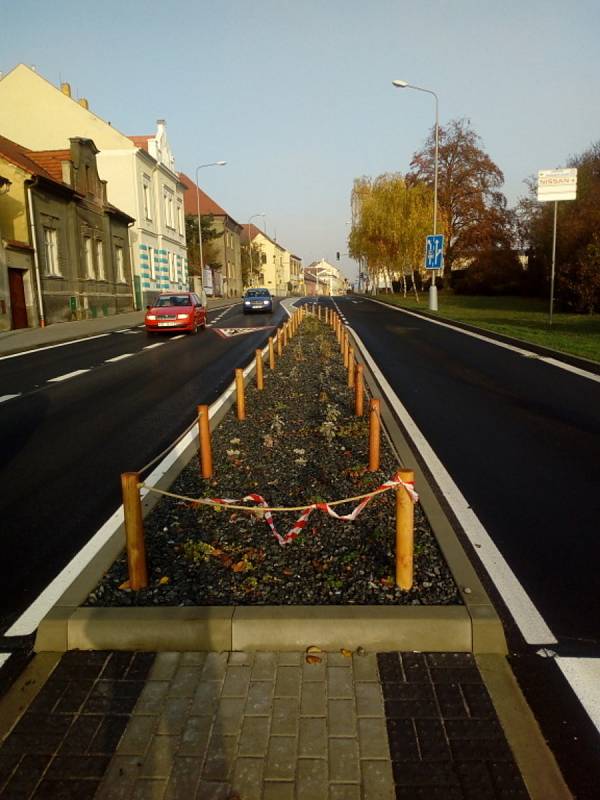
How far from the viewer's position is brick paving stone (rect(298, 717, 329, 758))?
251 cm

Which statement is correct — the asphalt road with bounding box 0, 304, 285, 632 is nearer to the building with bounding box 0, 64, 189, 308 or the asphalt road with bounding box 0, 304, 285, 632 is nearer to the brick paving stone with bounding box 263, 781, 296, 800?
the brick paving stone with bounding box 263, 781, 296, 800

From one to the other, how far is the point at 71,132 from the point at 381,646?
146 ft

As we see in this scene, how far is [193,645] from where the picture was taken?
3.26 m

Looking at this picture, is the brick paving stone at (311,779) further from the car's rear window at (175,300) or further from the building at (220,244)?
the building at (220,244)

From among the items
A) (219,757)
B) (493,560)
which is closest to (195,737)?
(219,757)

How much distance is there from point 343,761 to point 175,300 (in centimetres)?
2458

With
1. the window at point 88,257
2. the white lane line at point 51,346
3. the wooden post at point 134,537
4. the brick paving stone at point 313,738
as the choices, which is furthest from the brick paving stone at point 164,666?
the window at point 88,257

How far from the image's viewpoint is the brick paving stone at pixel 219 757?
2408 millimetres

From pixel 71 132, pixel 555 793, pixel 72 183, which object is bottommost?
pixel 555 793

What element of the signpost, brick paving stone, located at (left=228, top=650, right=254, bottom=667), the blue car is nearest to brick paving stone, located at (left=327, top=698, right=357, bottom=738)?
brick paving stone, located at (left=228, top=650, right=254, bottom=667)

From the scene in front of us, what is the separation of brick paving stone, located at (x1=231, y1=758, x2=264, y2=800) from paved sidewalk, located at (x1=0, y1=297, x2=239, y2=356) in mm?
17847

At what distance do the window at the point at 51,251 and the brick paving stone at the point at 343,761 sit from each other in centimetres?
2910

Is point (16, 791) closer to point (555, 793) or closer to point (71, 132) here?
point (555, 793)

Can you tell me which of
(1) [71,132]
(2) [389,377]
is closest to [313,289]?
(1) [71,132]
